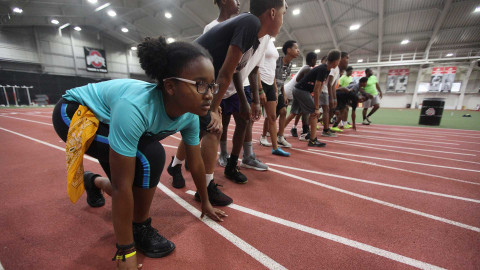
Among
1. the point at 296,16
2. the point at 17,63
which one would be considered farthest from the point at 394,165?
the point at 17,63

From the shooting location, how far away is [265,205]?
1.91 m

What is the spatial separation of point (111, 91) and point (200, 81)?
523 mm

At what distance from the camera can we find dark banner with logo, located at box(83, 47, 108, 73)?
22266mm

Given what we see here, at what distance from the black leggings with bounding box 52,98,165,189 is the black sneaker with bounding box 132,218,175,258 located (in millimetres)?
324

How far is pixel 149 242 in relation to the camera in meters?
1.30

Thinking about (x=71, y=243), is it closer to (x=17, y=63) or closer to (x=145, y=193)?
(x=145, y=193)

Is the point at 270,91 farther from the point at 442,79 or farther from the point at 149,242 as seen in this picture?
the point at 442,79

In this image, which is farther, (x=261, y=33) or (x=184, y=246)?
(x=261, y=33)

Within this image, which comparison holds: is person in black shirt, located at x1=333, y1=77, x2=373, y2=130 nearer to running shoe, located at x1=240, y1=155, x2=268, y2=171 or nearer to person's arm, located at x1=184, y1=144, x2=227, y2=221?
running shoe, located at x1=240, y1=155, x2=268, y2=171

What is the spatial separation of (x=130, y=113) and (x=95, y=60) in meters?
28.0

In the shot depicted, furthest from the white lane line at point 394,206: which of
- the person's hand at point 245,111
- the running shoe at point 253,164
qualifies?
the person's hand at point 245,111

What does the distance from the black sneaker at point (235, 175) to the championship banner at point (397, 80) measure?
26189mm

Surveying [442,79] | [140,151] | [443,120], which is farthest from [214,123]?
[442,79]

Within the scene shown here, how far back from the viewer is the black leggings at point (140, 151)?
45.8 inches
